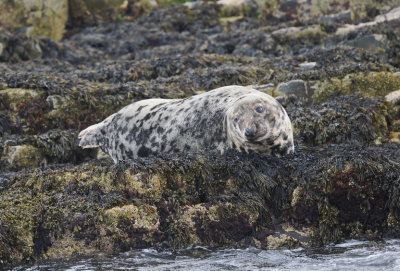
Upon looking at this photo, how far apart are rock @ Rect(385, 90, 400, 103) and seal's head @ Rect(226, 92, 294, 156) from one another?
98.0 inches

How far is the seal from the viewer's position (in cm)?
620

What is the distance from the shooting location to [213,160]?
5730mm

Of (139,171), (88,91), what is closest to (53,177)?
(139,171)

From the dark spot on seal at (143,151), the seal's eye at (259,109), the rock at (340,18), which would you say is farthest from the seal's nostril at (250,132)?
the rock at (340,18)

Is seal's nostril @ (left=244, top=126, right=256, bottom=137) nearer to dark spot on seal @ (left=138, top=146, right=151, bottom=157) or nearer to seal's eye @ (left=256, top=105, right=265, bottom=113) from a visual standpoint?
seal's eye @ (left=256, top=105, right=265, bottom=113)

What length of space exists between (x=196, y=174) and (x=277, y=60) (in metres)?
6.46

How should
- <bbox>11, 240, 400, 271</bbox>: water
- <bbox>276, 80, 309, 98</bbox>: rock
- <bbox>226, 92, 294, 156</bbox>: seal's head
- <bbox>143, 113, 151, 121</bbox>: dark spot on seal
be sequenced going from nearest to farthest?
<bbox>11, 240, 400, 271</bbox>: water
<bbox>226, 92, 294, 156</bbox>: seal's head
<bbox>143, 113, 151, 121</bbox>: dark spot on seal
<bbox>276, 80, 309, 98</bbox>: rock

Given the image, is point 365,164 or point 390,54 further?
point 390,54

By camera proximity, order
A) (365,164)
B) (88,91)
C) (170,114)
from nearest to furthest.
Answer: (365,164), (170,114), (88,91)

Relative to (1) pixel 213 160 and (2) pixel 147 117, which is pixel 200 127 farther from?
(1) pixel 213 160

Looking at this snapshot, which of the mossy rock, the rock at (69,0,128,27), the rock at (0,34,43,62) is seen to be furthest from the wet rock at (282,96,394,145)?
the rock at (69,0,128,27)

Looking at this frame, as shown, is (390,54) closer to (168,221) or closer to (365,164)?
(365,164)

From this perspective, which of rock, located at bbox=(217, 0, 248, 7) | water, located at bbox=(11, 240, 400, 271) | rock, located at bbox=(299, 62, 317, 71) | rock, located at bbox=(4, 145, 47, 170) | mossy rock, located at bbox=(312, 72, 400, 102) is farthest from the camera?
rock, located at bbox=(217, 0, 248, 7)

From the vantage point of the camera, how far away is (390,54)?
434 inches
